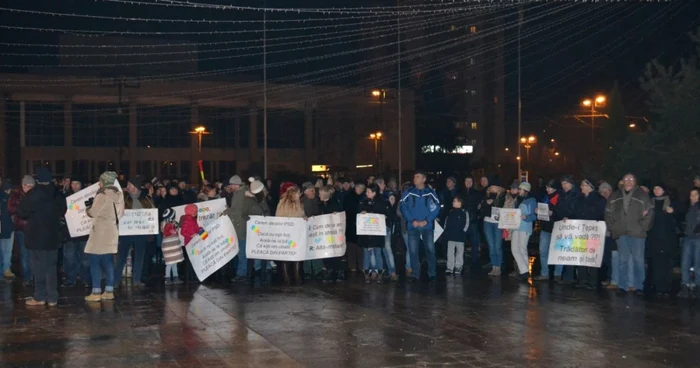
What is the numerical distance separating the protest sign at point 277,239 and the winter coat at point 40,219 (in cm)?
386

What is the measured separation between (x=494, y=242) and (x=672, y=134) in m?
6.39

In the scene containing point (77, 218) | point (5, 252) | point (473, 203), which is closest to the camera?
point (77, 218)

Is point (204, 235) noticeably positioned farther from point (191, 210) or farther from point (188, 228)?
point (191, 210)

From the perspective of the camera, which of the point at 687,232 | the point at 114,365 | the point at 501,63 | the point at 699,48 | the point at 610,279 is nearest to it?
the point at 114,365

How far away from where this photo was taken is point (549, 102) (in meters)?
74.0

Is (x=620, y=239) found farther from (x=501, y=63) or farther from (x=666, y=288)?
(x=501, y=63)

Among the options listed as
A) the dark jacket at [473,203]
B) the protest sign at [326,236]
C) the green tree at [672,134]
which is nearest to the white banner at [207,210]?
the protest sign at [326,236]

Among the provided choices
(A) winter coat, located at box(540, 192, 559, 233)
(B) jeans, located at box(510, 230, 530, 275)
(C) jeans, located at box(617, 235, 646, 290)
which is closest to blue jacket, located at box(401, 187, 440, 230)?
(B) jeans, located at box(510, 230, 530, 275)

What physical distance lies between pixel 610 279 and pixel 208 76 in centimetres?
5952

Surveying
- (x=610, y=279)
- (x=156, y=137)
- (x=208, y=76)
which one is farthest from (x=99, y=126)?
(x=610, y=279)

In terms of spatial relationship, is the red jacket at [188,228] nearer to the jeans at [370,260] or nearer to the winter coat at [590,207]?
the jeans at [370,260]

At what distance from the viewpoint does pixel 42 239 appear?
1282 centimetres

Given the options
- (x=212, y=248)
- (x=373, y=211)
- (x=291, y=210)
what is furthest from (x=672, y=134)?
(x=212, y=248)

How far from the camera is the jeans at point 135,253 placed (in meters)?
15.2
